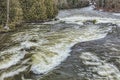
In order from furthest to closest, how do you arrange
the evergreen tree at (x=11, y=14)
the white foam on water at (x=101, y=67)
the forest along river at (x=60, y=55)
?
the evergreen tree at (x=11, y=14) < the forest along river at (x=60, y=55) < the white foam on water at (x=101, y=67)

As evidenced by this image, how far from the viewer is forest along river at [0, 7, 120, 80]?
12.1 metres

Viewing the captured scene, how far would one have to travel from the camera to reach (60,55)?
48.9 ft

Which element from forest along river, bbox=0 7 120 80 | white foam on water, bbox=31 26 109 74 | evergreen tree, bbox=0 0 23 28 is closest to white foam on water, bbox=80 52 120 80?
forest along river, bbox=0 7 120 80

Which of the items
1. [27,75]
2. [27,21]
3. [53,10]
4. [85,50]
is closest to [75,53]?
[85,50]

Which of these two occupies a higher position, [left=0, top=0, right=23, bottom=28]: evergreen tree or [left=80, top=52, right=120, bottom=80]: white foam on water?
[left=0, top=0, right=23, bottom=28]: evergreen tree

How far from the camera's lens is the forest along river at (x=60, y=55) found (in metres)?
12.1

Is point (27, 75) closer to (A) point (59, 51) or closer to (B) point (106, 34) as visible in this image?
(A) point (59, 51)

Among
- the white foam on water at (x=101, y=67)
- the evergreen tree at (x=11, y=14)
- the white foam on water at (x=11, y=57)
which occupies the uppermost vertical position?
the evergreen tree at (x=11, y=14)

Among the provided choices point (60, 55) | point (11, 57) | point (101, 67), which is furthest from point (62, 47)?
point (101, 67)

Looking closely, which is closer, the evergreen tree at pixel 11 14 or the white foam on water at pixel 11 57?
the white foam on water at pixel 11 57

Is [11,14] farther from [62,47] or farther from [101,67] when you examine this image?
[101,67]

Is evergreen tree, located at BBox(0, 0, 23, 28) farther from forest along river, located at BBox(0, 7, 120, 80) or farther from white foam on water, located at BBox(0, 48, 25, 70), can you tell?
white foam on water, located at BBox(0, 48, 25, 70)

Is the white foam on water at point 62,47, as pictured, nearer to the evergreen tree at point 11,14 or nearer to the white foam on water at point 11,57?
the white foam on water at point 11,57

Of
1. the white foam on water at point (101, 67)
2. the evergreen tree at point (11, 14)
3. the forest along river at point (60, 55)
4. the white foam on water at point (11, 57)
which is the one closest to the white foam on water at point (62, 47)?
the forest along river at point (60, 55)
